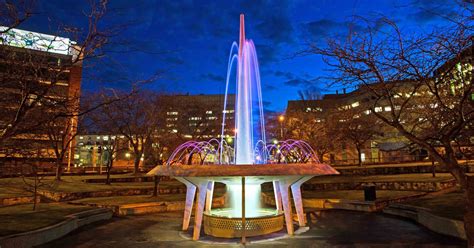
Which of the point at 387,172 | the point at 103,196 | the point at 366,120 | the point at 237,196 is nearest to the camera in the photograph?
the point at 237,196

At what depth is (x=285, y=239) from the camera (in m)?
10.2

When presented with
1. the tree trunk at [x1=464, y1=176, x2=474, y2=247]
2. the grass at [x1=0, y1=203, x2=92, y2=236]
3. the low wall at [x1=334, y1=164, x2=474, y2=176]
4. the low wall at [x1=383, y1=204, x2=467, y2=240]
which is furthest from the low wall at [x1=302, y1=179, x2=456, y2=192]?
the grass at [x1=0, y1=203, x2=92, y2=236]

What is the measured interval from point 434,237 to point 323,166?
13.6 feet

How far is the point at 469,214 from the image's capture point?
6.72m

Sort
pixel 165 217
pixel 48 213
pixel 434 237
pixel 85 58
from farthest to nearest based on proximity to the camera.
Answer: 1. pixel 165 217
2. pixel 48 213
3. pixel 434 237
4. pixel 85 58

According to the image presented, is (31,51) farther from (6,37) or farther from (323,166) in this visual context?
(323,166)

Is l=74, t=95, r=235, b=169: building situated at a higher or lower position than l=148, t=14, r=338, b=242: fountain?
higher

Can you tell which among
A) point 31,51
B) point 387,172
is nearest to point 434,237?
point 31,51

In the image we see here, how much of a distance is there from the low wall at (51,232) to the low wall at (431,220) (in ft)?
43.4

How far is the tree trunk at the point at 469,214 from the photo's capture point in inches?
258

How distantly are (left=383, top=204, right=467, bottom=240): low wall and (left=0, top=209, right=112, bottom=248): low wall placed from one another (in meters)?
13.2

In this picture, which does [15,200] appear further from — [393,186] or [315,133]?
[315,133]

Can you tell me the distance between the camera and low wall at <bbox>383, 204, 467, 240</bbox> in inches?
391

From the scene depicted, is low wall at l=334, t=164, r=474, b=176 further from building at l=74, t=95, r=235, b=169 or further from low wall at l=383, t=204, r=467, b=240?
low wall at l=383, t=204, r=467, b=240
